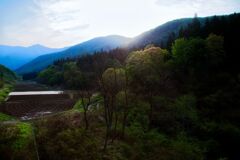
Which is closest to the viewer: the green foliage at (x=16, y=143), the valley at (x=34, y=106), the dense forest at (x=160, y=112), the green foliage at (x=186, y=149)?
the green foliage at (x=16, y=143)

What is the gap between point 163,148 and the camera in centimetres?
3450

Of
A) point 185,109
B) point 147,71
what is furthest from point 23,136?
point 147,71

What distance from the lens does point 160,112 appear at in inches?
1738

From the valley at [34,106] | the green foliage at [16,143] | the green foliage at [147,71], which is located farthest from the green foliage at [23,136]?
the green foliage at [147,71]

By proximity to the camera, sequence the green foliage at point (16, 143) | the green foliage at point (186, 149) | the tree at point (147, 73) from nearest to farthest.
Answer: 1. the green foliage at point (16, 143)
2. the green foliage at point (186, 149)
3. the tree at point (147, 73)

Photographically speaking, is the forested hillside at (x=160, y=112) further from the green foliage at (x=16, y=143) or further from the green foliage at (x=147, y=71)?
the green foliage at (x=16, y=143)

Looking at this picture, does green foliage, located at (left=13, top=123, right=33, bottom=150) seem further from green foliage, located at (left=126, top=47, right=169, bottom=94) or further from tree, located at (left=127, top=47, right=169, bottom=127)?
green foliage, located at (left=126, top=47, right=169, bottom=94)

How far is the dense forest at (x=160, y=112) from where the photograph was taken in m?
31.4

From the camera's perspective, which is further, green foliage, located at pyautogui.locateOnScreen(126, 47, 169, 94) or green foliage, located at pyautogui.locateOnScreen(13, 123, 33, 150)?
green foliage, located at pyautogui.locateOnScreen(126, 47, 169, 94)

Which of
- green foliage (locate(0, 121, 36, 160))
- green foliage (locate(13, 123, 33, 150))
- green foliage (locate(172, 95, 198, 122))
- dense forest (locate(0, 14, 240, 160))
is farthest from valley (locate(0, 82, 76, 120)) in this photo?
green foliage (locate(172, 95, 198, 122))

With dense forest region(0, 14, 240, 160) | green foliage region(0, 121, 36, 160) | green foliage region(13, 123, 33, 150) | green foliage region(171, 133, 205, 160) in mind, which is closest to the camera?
green foliage region(0, 121, 36, 160)

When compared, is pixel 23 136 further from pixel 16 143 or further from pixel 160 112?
pixel 160 112

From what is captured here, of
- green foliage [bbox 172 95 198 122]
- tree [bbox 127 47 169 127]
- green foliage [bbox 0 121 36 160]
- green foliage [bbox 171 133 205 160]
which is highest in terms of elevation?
tree [bbox 127 47 169 127]

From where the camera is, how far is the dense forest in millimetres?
31438
